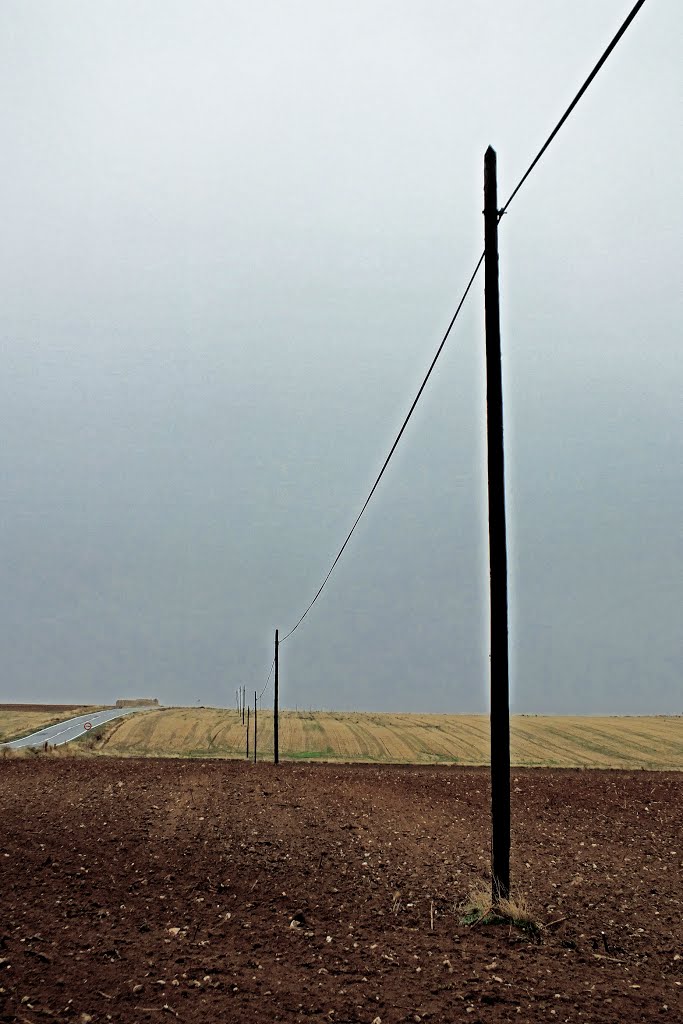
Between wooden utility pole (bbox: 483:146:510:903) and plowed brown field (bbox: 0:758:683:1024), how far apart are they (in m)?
1.19

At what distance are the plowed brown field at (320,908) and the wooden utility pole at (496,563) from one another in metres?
1.19

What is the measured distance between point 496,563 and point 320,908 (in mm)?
5473

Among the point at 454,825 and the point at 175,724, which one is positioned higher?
the point at 454,825

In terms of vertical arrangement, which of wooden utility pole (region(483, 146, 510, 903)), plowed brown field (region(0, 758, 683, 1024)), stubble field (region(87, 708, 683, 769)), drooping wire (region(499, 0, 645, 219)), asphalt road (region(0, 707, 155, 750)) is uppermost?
drooping wire (region(499, 0, 645, 219))

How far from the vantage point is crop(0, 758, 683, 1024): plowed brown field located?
9352 mm

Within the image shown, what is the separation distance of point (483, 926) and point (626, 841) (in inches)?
270

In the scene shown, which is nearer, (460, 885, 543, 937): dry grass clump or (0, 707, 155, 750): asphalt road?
(460, 885, 543, 937): dry grass clump

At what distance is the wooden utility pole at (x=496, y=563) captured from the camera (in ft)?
41.4

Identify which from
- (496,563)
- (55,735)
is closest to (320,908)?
(496,563)

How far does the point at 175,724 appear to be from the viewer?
7400cm

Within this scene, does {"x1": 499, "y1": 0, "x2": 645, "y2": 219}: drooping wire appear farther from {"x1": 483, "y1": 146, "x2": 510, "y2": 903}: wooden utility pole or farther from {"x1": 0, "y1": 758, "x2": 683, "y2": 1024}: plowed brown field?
{"x1": 0, "y1": 758, "x2": 683, "y2": 1024}: plowed brown field

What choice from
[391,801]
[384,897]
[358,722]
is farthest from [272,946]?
[358,722]

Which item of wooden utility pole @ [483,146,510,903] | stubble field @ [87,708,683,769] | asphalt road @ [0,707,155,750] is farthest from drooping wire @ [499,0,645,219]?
asphalt road @ [0,707,155,750]

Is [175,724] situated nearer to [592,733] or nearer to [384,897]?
[592,733]
